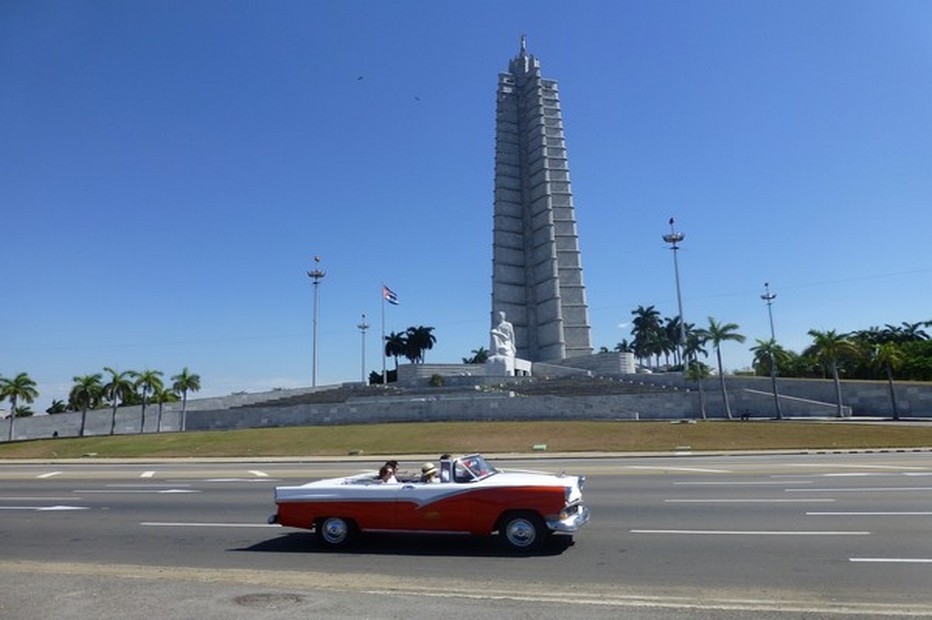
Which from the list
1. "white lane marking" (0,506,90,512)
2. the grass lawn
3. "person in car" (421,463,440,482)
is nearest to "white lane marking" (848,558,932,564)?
"person in car" (421,463,440,482)

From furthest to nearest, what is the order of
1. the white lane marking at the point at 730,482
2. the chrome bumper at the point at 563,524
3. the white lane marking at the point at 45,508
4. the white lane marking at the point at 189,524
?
the white lane marking at the point at 730,482 < the white lane marking at the point at 45,508 < the white lane marking at the point at 189,524 < the chrome bumper at the point at 563,524

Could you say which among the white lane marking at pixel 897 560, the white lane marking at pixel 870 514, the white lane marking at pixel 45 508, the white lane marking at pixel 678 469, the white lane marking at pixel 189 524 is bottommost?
the white lane marking at pixel 897 560

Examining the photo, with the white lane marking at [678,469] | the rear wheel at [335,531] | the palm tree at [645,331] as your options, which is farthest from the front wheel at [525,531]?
the palm tree at [645,331]

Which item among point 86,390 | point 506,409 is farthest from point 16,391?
point 506,409

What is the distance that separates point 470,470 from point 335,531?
254cm

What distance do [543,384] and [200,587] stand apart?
5716 cm

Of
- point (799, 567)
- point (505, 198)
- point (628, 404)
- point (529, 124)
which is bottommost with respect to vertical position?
point (799, 567)

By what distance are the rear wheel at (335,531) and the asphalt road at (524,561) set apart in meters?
0.26

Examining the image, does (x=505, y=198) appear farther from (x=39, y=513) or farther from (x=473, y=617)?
(x=473, y=617)

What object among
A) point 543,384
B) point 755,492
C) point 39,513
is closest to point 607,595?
point 755,492

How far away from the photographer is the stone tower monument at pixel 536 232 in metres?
88.8

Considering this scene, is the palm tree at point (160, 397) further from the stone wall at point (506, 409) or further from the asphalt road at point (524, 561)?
the asphalt road at point (524, 561)

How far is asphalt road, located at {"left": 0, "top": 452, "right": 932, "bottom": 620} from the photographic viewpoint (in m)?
7.12

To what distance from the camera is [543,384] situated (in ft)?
210
